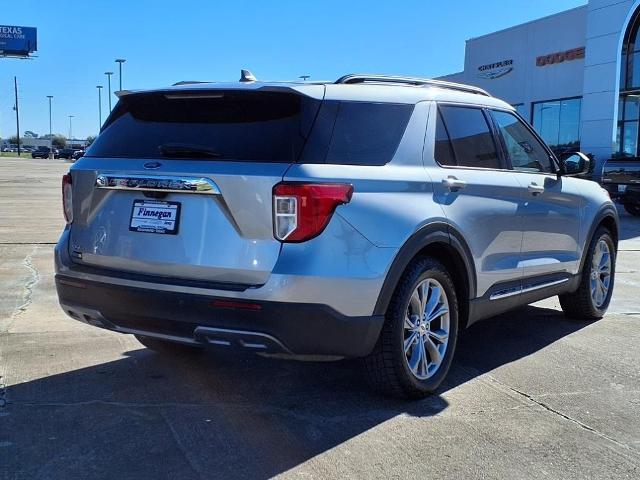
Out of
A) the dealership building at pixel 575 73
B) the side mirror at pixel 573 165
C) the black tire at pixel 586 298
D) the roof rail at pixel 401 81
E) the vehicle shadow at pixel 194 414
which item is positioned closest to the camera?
the vehicle shadow at pixel 194 414

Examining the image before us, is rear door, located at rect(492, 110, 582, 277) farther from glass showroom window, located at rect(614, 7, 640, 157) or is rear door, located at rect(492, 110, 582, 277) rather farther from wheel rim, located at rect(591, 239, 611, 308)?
glass showroom window, located at rect(614, 7, 640, 157)

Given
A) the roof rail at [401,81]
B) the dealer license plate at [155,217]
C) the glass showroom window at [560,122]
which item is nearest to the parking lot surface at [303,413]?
the dealer license plate at [155,217]

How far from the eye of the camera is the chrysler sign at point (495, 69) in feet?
110

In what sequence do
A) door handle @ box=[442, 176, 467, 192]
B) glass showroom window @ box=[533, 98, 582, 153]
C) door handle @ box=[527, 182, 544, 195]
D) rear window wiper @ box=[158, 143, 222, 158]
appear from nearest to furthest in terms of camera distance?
rear window wiper @ box=[158, 143, 222, 158] → door handle @ box=[442, 176, 467, 192] → door handle @ box=[527, 182, 544, 195] → glass showroom window @ box=[533, 98, 582, 153]

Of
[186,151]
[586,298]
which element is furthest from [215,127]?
[586,298]

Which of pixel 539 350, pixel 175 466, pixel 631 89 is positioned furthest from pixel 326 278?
pixel 631 89

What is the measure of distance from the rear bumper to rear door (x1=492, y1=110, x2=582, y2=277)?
1.99m

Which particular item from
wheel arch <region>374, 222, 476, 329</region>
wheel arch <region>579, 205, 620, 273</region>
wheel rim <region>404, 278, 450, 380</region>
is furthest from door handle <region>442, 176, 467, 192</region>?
wheel arch <region>579, 205, 620, 273</region>

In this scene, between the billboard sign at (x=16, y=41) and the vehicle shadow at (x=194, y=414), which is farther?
the billboard sign at (x=16, y=41)

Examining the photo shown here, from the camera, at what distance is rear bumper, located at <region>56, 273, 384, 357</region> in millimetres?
3434

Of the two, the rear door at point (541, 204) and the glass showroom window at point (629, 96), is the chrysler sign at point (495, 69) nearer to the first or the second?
the glass showroom window at point (629, 96)

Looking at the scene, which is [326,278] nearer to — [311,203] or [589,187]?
[311,203]

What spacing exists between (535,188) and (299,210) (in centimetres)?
251

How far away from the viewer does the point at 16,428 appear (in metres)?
3.63
